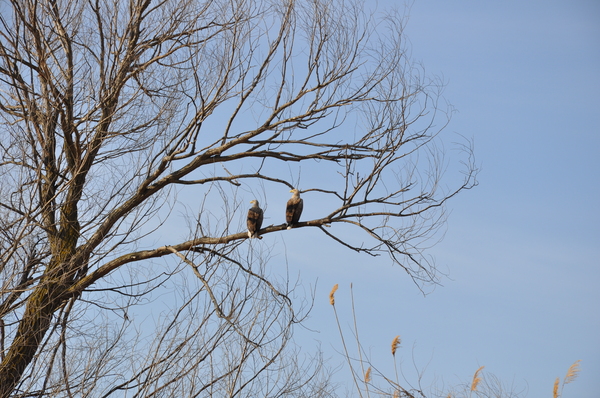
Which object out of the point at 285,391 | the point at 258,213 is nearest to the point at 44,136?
the point at 258,213

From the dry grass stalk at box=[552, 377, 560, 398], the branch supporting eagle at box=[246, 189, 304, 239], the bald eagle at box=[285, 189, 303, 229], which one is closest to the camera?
the dry grass stalk at box=[552, 377, 560, 398]

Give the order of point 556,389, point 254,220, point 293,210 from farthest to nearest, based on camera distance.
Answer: point 293,210 → point 254,220 → point 556,389

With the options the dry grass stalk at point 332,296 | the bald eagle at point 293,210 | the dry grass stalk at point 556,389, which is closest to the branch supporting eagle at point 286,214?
the bald eagle at point 293,210

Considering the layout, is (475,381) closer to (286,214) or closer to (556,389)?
(556,389)

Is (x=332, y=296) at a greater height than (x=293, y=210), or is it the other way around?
(x=293, y=210)

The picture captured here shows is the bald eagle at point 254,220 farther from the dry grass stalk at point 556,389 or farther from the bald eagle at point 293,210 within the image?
the dry grass stalk at point 556,389

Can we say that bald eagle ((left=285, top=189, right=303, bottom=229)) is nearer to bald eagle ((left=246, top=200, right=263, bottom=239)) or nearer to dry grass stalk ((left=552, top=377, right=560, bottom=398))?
bald eagle ((left=246, top=200, right=263, bottom=239))

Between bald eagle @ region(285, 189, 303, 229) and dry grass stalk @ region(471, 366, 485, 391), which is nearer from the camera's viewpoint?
dry grass stalk @ region(471, 366, 485, 391)

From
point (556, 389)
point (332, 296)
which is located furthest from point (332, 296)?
point (556, 389)

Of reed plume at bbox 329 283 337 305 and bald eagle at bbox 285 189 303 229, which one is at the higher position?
bald eagle at bbox 285 189 303 229

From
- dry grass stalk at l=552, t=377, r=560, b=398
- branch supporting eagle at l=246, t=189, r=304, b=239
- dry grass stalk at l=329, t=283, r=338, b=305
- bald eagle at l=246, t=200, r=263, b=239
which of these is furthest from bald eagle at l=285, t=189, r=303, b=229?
dry grass stalk at l=552, t=377, r=560, b=398

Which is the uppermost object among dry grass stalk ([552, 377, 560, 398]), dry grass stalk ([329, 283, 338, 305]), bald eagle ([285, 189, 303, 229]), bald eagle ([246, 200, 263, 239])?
bald eagle ([285, 189, 303, 229])

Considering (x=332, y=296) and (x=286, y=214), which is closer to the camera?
(x=332, y=296)

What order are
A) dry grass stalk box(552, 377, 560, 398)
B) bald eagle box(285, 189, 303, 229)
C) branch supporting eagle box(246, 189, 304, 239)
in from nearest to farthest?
dry grass stalk box(552, 377, 560, 398), branch supporting eagle box(246, 189, 304, 239), bald eagle box(285, 189, 303, 229)
